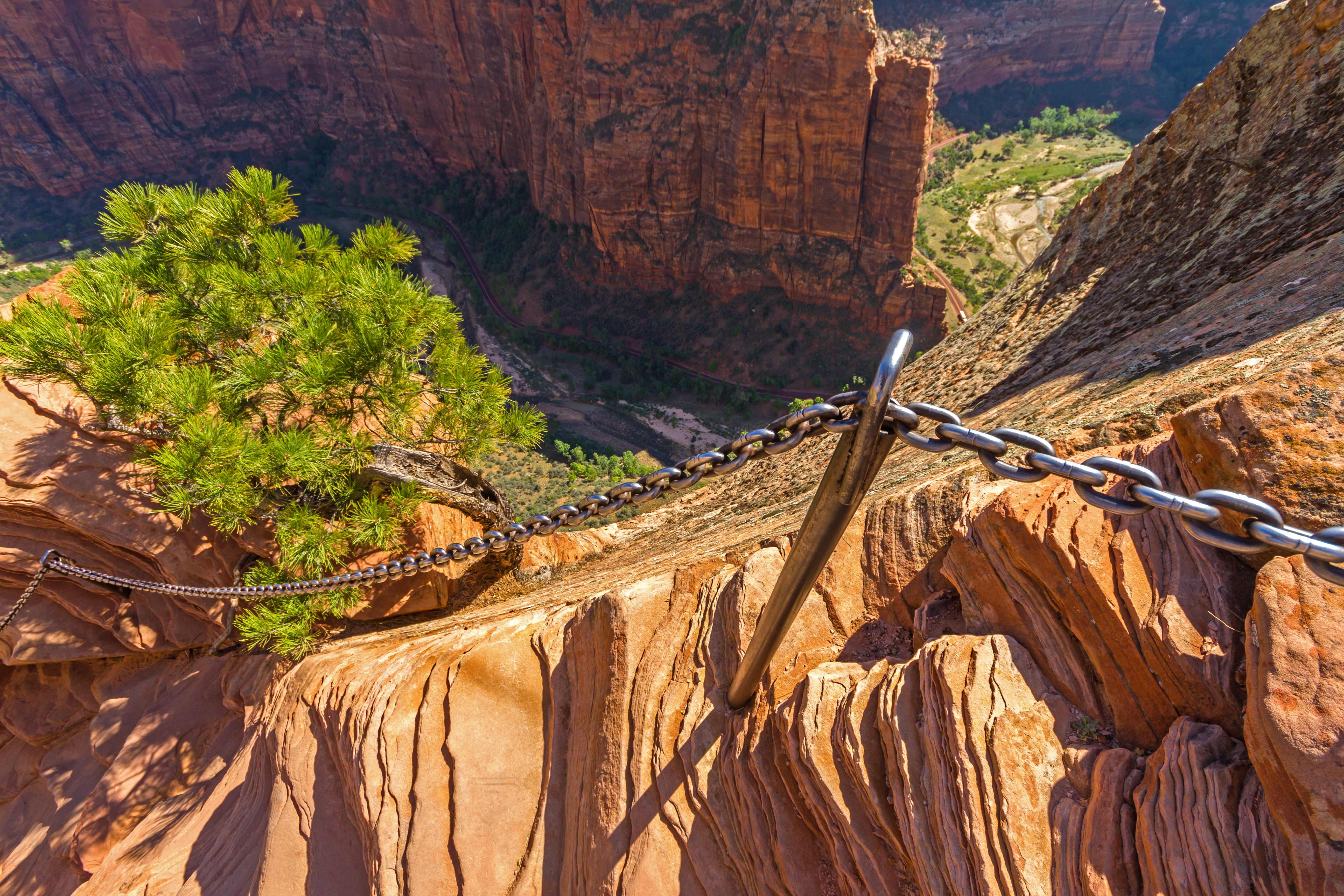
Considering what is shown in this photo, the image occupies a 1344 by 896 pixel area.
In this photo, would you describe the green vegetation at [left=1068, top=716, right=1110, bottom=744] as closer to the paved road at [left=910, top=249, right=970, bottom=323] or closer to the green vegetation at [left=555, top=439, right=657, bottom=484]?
the green vegetation at [left=555, top=439, right=657, bottom=484]

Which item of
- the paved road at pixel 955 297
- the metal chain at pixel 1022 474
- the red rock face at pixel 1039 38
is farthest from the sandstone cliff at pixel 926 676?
the red rock face at pixel 1039 38

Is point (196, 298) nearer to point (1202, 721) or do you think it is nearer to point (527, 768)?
point (527, 768)

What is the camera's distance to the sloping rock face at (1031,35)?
2746 inches

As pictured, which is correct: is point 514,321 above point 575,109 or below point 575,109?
below

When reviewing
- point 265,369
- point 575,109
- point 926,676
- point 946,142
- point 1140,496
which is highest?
point 575,109

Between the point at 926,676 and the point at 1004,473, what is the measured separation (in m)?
1.85

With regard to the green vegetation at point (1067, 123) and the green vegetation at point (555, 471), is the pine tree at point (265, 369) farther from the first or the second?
the green vegetation at point (1067, 123)

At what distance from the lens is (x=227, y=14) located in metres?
58.8

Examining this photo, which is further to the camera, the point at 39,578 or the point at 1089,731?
the point at 39,578

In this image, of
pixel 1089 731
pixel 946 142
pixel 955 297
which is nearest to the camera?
pixel 1089 731

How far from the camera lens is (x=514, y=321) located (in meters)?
50.4

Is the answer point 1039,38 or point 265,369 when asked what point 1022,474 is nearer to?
point 265,369

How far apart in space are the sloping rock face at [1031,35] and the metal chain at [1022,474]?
8467 cm

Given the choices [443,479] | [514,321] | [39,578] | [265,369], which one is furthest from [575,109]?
[39,578]
